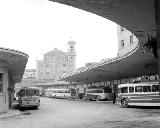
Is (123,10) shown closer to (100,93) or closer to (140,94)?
(140,94)

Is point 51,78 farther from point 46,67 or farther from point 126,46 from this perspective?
point 126,46

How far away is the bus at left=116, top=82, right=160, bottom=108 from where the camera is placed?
26158 millimetres

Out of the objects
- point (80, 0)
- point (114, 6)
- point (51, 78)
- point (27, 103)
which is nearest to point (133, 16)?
point (114, 6)

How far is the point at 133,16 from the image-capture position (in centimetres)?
1262

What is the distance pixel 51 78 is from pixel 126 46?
208ft

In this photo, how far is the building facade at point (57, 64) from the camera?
117 metres

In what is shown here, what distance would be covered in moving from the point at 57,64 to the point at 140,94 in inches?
3607

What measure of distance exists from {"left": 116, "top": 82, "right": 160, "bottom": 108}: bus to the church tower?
89702mm

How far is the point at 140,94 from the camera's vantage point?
27.1m

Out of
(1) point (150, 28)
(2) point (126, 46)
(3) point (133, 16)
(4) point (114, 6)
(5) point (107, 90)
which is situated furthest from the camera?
(2) point (126, 46)

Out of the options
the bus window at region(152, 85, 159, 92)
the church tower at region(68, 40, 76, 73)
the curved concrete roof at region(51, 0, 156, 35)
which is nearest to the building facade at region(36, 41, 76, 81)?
the church tower at region(68, 40, 76, 73)

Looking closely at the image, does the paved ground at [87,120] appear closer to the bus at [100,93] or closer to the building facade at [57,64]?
the bus at [100,93]

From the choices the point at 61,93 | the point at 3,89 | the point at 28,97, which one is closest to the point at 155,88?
the point at 28,97

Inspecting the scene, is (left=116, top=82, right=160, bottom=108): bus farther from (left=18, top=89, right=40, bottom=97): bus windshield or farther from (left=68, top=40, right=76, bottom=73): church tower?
(left=68, top=40, right=76, bottom=73): church tower
